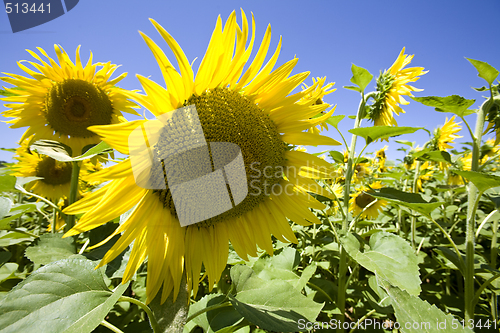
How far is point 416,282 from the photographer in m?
Answer: 1.37

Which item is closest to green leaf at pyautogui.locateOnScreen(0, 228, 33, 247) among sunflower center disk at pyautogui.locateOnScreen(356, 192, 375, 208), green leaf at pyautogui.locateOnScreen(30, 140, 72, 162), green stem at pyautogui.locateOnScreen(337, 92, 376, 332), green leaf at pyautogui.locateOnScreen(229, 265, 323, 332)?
green leaf at pyautogui.locateOnScreen(30, 140, 72, 162)

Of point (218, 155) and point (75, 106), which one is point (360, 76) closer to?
point (218, 155)

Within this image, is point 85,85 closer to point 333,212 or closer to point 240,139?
point 240,139

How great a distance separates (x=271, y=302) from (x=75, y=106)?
1.93 m

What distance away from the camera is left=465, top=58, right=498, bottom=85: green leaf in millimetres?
1495

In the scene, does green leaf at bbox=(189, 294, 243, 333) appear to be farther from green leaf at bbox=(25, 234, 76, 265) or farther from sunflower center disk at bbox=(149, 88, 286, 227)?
green leaf at bbox=(25, 234, 76, 265)

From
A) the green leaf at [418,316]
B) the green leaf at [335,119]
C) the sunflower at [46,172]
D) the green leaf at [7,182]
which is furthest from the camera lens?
the sunflower at [46,172]

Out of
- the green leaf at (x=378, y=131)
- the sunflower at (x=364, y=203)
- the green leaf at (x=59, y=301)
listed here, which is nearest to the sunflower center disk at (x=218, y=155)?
the green leaf at (x=59, y=301)

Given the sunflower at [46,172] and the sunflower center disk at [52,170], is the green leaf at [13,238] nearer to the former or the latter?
→ the sunflower at [46,172]

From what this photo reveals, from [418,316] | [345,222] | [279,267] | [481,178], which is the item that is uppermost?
[481,178]

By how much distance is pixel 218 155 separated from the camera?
101 cm

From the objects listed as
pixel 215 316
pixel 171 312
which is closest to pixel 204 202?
pixel 171 312

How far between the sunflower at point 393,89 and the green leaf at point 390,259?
116cm

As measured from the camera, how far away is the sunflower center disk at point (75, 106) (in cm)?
184
